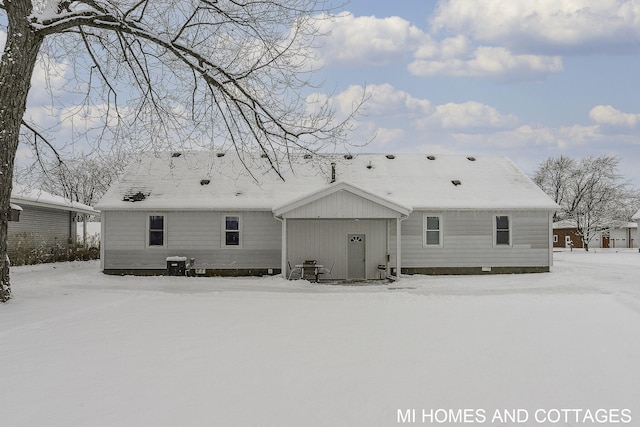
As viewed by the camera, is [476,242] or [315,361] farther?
[476,242]

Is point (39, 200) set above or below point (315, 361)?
above

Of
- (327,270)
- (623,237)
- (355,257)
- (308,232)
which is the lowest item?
(327,270)

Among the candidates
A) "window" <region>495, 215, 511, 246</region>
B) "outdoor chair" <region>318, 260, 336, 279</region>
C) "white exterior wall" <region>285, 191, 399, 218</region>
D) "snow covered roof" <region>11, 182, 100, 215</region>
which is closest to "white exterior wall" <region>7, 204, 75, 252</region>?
"snow covered roof" <region>11, 182, 100, 215</region>

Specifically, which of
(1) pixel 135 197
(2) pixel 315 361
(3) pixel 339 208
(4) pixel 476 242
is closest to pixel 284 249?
(3) pixel 339 208

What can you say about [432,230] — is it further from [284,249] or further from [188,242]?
[188,242]

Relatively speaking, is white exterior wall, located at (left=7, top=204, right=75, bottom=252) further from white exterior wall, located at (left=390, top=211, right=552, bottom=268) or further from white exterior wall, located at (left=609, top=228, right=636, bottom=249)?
white exterior wall, located at (left=609, top=228, right=636, bottom=249)

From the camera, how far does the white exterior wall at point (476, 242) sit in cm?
1970

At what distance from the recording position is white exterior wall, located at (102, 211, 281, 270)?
63.3 ft

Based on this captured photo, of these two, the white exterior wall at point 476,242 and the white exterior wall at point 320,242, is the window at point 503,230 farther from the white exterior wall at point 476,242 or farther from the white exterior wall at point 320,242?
the white exterior wall at point 320,242

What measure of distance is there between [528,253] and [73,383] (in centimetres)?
1832

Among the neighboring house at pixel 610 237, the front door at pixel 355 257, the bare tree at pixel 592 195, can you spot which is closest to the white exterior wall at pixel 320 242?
the front door at pixel 355 257

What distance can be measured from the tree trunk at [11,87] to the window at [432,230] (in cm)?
1422

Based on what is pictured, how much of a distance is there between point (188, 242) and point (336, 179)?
6.65 metres

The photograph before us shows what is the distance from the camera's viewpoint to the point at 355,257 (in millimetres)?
19156
